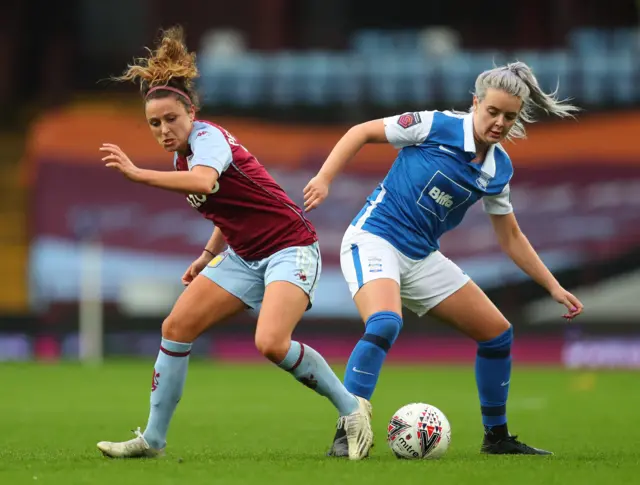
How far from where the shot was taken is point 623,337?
56.7 ft

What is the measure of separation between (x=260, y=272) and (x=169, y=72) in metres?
1.13

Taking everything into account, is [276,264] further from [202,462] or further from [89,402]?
[89,402]

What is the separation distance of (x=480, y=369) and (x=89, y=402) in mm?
5386

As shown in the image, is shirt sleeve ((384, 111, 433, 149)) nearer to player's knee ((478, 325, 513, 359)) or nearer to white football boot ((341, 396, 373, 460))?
player's knee ((478, 325, 513, 359))

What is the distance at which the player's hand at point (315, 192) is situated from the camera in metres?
6.08

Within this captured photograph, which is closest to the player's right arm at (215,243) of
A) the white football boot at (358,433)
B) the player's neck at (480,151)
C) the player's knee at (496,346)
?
the white football boot at (358,433)

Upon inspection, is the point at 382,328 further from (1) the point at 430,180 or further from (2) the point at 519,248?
(2) the point at 519,248

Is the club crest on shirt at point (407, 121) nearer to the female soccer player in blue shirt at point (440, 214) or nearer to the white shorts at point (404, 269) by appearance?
the female soccer player in blue shirt at point (440, 214)

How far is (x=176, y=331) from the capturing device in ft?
20.5

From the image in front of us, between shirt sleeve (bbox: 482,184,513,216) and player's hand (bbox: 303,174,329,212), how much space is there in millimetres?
1134

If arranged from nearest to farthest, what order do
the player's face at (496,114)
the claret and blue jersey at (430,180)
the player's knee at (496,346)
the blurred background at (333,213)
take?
the player's face at (496,114)
the claret and blue jersey at (430,180)
the player's knee at (496,346)
the blurred background at (333,213)

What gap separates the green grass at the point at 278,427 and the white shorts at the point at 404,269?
0.88 meters

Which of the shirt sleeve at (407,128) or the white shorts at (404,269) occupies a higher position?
the shirt sleeve at (407,128)

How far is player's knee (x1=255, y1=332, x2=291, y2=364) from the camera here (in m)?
6.12
